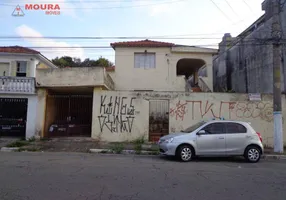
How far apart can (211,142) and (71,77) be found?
29.0 ft

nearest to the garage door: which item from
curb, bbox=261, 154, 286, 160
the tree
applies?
the tree

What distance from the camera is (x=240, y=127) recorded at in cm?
988

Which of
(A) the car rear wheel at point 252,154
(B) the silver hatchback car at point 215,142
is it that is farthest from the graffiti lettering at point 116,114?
Result: (A) the car rear wheel at point 252,154

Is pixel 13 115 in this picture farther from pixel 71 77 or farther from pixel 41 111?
pixel 71 77

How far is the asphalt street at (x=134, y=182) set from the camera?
16.1ft

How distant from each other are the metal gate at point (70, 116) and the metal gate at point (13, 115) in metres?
1.40

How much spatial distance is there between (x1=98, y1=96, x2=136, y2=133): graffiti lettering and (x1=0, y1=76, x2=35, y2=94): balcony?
4196 millimetres

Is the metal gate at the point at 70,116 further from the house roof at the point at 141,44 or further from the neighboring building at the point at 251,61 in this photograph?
the neighboring building at the point at 251,61

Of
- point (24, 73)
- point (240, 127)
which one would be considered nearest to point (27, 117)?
point (24, 73)

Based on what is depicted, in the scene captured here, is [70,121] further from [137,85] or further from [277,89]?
[277,89]

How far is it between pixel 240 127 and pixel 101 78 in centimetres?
788

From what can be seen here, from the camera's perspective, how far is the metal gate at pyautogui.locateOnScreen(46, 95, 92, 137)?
15203 millimetres

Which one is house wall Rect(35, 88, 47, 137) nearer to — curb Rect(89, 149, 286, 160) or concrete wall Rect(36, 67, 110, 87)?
concrete wall Rect(36, 67, 110, 87)

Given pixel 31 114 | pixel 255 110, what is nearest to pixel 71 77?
pixel 31 114
